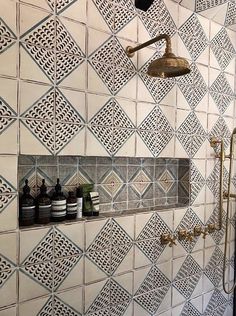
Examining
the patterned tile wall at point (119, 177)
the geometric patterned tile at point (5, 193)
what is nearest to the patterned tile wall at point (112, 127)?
the geometric patterned tile at point (5, 193)

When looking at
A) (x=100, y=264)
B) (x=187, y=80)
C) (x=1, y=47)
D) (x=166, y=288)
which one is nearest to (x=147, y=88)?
(x=187, y=80)

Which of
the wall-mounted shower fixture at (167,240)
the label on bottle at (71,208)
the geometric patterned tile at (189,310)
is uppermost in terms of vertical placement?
the label on bottle at (71,208)

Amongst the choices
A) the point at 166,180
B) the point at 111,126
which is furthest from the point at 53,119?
the point at 166,180

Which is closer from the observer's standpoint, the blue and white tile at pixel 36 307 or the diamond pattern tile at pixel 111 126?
the blue and white tile at pixel 36 307

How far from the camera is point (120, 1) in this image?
4.54 feet

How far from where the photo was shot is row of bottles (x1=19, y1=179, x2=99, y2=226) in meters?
1.17

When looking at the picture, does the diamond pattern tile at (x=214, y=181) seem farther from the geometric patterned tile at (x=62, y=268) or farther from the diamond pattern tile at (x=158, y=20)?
the geometric patterned tile at (x=62, y=268)

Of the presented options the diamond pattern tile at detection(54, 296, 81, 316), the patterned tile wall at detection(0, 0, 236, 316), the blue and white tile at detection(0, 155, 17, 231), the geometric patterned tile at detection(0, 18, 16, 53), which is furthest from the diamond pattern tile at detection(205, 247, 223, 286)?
the geometric patterned tile at detection(0, 18, 16, 53)

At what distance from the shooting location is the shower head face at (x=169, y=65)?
122 centimetres

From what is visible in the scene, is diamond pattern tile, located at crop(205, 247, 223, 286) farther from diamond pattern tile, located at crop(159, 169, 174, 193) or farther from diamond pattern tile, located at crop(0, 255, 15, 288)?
diamond pattern tile, located at crop(0, 255, 15, 288)

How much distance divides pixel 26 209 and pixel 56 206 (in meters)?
0.13

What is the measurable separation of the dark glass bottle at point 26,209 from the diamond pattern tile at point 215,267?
123 centimetres

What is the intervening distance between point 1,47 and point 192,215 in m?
1.34

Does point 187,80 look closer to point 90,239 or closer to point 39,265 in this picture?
point 90,239
